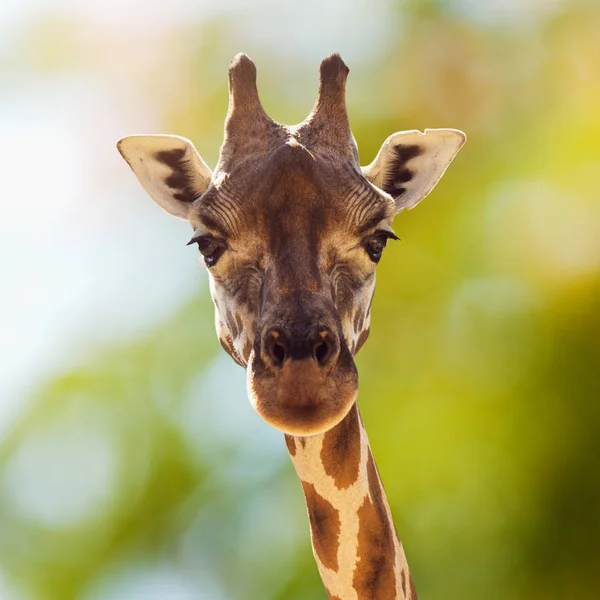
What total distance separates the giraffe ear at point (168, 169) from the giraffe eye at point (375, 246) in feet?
3.56

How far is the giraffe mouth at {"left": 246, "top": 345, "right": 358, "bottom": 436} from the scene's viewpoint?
3166 millimetres

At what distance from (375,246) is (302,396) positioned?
3.38 ft

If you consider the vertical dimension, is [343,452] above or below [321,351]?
below

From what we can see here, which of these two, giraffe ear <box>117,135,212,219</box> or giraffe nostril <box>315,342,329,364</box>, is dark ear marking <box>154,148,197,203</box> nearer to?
giraffe ear <box>117,135,212,219</box>

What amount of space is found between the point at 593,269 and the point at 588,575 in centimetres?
433

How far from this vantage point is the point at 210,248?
3896 millimetres

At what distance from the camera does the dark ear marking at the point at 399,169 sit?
15.0 ft

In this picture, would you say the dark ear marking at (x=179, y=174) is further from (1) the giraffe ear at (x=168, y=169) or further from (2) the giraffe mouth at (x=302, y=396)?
(2) the giraffe mouth at (x=302, y=396)

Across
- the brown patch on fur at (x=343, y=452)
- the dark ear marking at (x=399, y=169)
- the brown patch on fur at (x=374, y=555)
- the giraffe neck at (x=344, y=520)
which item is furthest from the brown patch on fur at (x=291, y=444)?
the dark ear marking at (x=399, y=169)

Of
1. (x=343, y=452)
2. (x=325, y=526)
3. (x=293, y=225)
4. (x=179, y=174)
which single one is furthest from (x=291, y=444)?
(x=179, y=174)

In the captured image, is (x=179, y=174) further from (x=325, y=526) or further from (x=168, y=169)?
(x=325, y=526)

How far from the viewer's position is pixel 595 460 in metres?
13.0

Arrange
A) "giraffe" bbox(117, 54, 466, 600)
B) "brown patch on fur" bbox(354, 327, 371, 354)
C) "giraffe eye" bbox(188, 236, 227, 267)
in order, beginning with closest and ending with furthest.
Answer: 1. "giraffe" bbox(117, 54, 466, 600)
2. "giraffe eye" bbox(188, 236, 227, 267)
3. "brown patch on fur" bbox(354, 327, 371, 354)

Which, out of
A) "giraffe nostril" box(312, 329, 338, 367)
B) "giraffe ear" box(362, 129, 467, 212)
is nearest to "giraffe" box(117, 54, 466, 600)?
"giraffe nostril" box(312, 329, 338, 367)
